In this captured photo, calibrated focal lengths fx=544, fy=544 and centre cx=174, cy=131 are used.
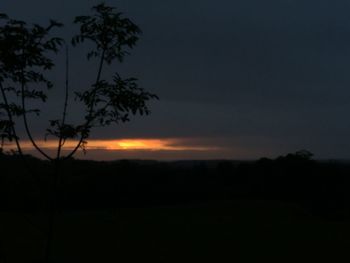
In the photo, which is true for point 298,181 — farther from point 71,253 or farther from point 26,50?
point 26,50

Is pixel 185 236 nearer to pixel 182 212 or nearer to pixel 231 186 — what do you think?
pixel 182 212

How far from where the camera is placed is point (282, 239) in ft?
71.8

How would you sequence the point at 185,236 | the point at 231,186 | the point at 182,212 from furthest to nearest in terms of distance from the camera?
the point at 231,186, the point at 182,212, the point at 185,236

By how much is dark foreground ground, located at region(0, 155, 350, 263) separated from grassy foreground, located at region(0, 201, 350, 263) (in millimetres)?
40

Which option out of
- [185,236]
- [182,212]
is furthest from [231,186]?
[185,236]

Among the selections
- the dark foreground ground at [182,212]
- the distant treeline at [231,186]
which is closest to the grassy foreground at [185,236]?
the dark foreground ground at [182,212]

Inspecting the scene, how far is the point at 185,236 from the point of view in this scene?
22734 mm

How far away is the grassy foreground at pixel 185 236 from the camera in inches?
723

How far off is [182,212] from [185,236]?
7924 mm

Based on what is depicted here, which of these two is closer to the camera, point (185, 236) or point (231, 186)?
point (185, 236)

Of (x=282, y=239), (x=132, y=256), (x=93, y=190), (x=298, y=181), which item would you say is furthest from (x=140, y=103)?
(x=298, y=181)

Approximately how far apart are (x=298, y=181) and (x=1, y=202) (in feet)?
106

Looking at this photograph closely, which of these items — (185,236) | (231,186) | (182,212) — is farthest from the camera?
(231,186)

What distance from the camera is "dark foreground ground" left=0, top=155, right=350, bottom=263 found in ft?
57.5
